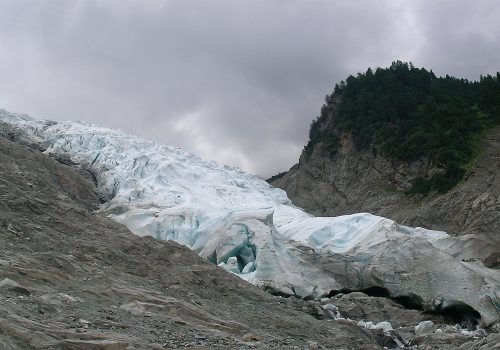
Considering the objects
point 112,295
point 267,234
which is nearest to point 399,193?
point 267,234

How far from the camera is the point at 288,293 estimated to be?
21234 mm

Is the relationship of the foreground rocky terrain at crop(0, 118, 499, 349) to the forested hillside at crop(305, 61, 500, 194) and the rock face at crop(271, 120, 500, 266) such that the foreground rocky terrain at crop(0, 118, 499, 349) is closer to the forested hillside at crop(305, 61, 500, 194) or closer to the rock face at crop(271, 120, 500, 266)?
the rock face at crop(271, 120, 500, 266)

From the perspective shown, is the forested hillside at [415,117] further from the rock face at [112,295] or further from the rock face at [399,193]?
the rock face at [112,295]

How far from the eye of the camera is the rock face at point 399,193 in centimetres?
3020

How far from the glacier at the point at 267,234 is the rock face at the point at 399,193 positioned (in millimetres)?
3243

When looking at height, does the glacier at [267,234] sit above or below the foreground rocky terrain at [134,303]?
above

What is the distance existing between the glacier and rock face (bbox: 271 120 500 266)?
324cm

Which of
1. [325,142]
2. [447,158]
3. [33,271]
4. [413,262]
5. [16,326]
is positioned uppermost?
[325,142]

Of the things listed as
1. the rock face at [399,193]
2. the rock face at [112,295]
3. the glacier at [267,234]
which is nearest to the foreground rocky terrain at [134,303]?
the rock face at [112,295]

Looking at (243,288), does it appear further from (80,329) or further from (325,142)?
(325,142)

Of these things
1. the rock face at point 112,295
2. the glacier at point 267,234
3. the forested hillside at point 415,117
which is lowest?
the rock face at point 112,295

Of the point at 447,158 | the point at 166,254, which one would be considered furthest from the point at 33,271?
the point at 447,158

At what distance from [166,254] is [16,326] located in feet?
30.8

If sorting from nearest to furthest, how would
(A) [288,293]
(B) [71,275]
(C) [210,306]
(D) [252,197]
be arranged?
(B) [71,275] → (C) [210,306] → (A) [288,293] → (D) [252,197]
